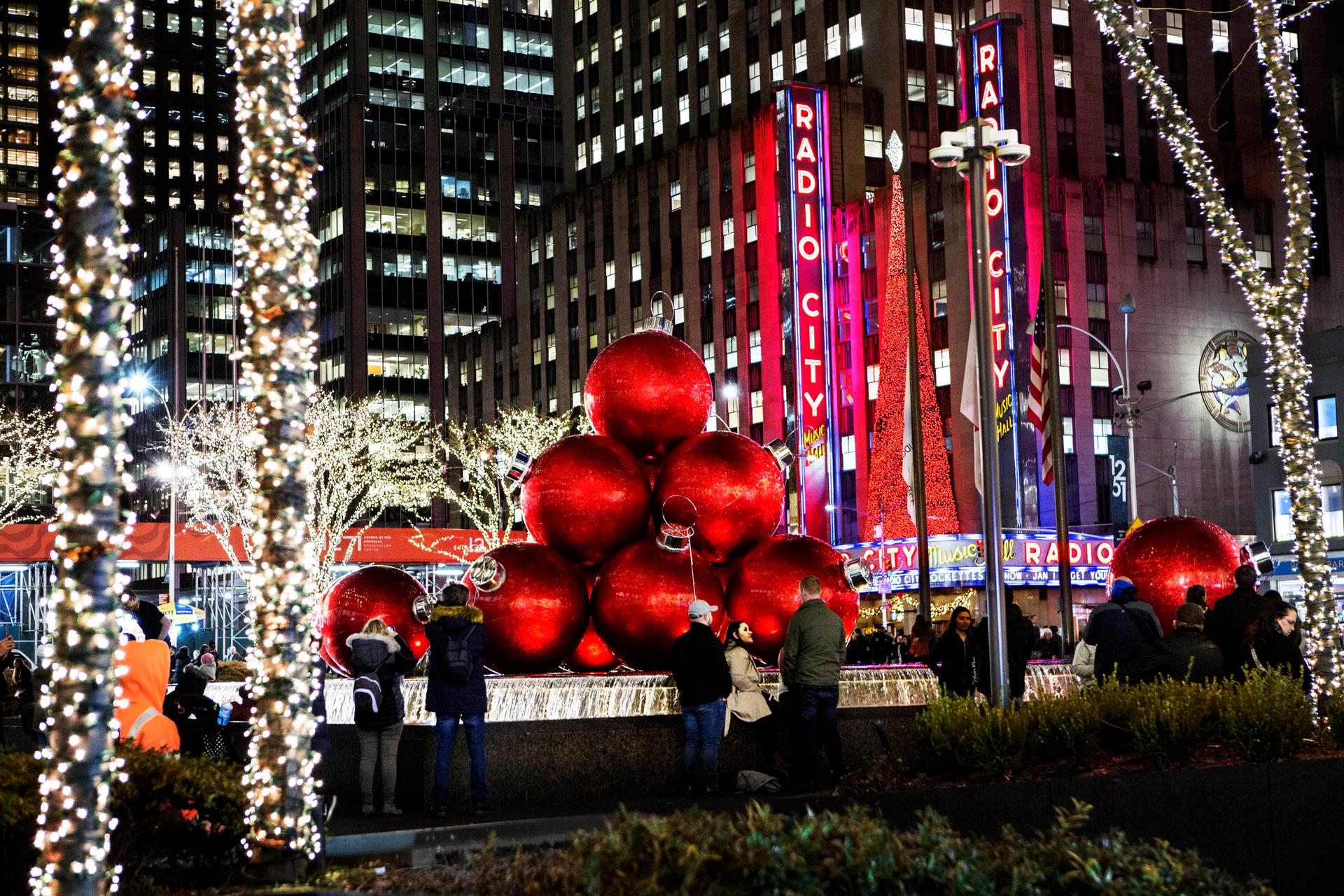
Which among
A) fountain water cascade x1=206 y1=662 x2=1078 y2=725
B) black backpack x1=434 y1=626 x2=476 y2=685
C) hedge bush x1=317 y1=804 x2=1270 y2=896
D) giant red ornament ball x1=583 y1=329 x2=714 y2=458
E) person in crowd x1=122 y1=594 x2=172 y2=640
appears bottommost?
fountain water cascade x1=206 y1=662 x2=1078 y2=725

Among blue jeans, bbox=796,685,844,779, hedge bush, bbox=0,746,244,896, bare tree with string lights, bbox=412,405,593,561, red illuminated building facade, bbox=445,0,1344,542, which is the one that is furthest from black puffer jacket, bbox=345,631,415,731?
red illuminated building facade, bbox=445,0,1344,542

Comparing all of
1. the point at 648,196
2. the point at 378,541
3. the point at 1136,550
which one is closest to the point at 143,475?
the point at 648,196

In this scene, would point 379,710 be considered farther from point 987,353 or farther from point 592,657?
point 987,353

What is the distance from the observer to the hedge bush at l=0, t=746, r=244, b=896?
8.72 metres

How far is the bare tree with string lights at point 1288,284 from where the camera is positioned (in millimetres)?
13344

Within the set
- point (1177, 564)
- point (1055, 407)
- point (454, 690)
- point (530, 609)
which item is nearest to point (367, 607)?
point (530, 609)

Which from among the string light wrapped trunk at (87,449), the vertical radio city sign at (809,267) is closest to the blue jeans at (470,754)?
the string light wrapped trunk at (87,449)

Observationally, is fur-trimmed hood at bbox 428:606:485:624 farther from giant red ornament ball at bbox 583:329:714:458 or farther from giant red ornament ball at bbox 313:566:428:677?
giant red ornament ball at bbox 583:329:714:458

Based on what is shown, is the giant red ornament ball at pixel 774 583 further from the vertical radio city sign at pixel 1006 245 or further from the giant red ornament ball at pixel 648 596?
the vertical radio city sign at pixel 1006 245

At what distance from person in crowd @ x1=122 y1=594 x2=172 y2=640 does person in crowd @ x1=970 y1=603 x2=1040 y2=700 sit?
7.68m

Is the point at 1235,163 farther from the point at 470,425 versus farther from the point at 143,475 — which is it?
the point at 143,475

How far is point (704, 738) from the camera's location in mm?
13164

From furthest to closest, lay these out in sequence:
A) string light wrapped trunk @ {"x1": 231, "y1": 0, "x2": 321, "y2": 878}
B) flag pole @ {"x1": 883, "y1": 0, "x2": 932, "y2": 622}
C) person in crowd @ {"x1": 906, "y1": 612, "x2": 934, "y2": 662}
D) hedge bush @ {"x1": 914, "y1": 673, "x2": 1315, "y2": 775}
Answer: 1. flag pole @ {"x1": 883, "y1": 0, "x2": 932, "y2": 622}
2. person in crowd @ {"x1": 906, "y1": 612, "x2": 934, "y2": 662}
3. hedge bush @ {"x1": 914, "y1": 673, "x2": 1315, "y2": 775}
4. string light wrapped trunk @ {"x1": 231, "y1": 0, "x2": 321, "y2": 878}

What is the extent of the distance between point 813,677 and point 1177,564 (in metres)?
7.50
